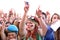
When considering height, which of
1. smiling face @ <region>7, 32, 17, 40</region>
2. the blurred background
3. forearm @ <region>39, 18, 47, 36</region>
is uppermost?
the blurred background

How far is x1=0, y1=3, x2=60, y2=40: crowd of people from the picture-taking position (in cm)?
181

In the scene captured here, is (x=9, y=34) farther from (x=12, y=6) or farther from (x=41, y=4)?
(x=41, y=4)

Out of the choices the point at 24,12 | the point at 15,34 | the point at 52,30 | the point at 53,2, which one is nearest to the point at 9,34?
the point at 15,34

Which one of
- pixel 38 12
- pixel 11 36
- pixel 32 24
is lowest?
pixel 11 36

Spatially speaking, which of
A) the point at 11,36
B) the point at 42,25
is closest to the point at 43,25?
the point at 42,25

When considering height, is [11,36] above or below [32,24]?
below

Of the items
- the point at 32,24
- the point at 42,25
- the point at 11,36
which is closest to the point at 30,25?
the point at 32,24

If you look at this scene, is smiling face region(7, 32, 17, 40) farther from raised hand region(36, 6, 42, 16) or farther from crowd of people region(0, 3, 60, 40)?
raised hand region(36, 6, 42, 16)

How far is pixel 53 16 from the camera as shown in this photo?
185 centimetres

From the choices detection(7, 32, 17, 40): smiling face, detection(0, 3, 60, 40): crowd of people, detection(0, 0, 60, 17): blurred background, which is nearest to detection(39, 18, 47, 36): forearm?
detection(0, 3, 60, 40): crowd of people

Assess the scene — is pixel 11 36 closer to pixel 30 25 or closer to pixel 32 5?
pixel 30 25

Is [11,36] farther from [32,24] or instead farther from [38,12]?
[38,12]

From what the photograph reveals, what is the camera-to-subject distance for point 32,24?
183cm

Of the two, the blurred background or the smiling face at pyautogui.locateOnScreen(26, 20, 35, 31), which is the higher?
the blurred background
